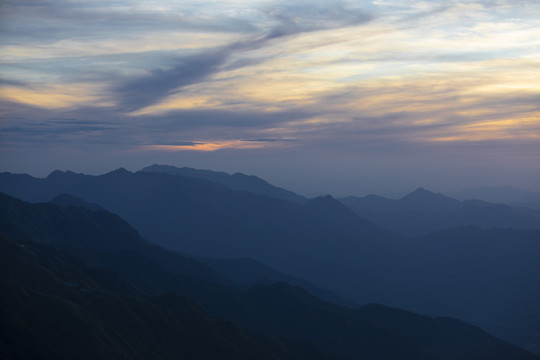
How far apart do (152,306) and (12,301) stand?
3894 centimetres

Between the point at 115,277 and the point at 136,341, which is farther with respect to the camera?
the point at 115,277

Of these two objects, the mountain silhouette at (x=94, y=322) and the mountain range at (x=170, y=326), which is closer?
the mountain silhouette at (x=94, y=322)

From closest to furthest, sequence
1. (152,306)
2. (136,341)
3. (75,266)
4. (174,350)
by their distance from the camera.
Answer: (136,341) < (174,350) < (152,306) < (75,266)

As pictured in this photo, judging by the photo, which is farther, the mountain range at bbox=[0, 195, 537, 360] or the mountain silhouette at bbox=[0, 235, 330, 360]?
the mountain range at bbox=[0, 195, 537, 360]

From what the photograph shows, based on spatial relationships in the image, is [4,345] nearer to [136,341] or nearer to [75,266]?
[136,341]

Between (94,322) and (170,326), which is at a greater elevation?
(94,322)

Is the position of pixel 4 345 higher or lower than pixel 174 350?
higher

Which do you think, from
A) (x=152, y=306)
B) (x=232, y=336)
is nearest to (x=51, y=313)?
(x=152, y=306)

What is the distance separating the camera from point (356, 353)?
17112 cm

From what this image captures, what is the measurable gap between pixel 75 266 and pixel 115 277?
1429 cm

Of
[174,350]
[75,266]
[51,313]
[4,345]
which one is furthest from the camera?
[75,266]

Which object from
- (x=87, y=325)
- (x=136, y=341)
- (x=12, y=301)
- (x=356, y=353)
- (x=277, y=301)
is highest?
(x=12, y=301)

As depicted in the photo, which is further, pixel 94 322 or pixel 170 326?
pixel 170 326

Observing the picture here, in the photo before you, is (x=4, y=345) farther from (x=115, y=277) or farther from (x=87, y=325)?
(x=115, y=277)
